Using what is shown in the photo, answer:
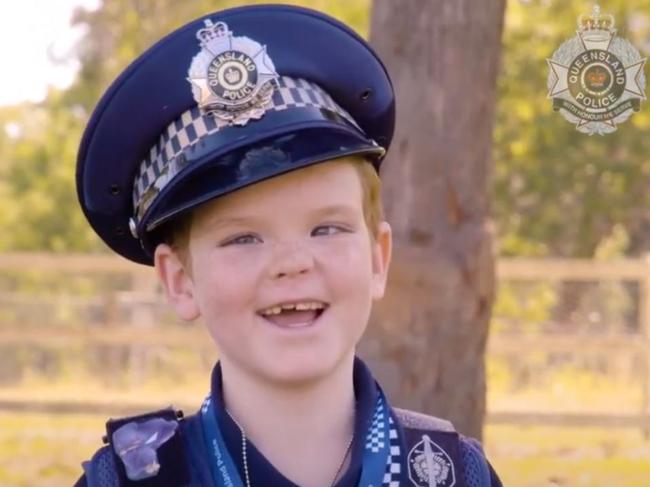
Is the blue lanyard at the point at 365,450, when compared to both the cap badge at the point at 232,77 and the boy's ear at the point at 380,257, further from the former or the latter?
the cap badge at the point at 232,77

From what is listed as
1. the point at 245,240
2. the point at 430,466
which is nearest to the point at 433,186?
the point at 430,466

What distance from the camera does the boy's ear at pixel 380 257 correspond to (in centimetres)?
237

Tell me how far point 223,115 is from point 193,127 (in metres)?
0.07

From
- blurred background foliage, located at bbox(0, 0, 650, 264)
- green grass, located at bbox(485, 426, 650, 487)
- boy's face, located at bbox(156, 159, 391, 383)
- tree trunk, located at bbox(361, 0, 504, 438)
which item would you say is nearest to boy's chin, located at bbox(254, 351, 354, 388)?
boy's face, located at bbox(156, 159, 391, 383)

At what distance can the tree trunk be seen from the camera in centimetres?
514

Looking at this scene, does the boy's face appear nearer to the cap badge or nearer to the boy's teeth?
the boy's teeth

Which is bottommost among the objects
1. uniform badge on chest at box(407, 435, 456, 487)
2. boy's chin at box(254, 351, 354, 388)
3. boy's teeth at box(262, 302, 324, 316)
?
uniform badge on chest at box(407, 435, 456, 487)

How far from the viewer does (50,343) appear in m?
10.2

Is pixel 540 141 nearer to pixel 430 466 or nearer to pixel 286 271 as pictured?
pixel 430 466

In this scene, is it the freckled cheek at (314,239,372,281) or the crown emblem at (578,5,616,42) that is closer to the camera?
the freckled cheek at (314,239,372,281)

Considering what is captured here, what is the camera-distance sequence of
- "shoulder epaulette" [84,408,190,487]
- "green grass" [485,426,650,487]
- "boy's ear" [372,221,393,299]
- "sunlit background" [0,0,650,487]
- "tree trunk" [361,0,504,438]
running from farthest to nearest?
"sunlit background" [0,0,650,487] < "green grass" [485,426,650,487] < "tree trunk" [361,0,504,438] < "boy's ear" [372,221,393,299] < "shoulder epaulette" [84,408,190,487]

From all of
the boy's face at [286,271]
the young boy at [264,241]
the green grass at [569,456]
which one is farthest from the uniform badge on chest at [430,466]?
the green grass at [569,456]

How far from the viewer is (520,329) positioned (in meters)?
9.92

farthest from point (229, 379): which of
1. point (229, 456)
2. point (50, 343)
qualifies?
point (50, 343)
